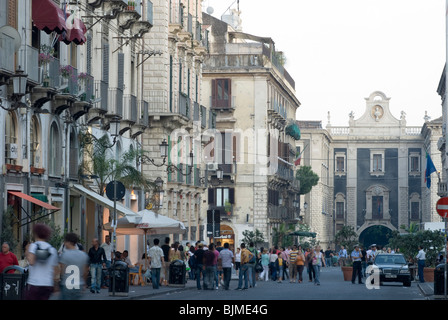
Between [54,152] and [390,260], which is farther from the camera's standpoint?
[390,260]

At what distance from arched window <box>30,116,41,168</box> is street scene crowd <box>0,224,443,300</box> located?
2963 millimetres

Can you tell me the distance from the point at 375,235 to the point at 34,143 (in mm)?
88236

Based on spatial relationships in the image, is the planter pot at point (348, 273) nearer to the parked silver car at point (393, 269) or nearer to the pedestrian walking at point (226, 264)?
the parked silver car at point (393, 269)

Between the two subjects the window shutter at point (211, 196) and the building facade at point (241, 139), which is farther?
the window shutter at point (211, 196)

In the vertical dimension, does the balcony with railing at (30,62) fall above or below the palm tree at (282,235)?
above

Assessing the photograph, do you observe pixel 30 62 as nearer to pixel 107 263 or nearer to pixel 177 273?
pixel 107 263

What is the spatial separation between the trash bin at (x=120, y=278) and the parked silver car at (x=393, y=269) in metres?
14.6

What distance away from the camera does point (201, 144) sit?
192 feet

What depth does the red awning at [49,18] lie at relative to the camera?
31297 millimetres

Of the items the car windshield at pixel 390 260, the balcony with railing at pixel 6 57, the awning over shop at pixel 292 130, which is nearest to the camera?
the balcony with railing at pixel 6 57

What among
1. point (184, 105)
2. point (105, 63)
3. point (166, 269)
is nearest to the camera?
point (166, 269)

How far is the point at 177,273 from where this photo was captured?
36.5 m

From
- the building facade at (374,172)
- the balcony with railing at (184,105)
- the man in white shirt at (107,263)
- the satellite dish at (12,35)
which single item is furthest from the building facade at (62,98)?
the building facade at (374,172)

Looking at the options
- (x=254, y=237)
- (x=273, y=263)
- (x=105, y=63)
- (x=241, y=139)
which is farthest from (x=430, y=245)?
(x=241, y=139)
